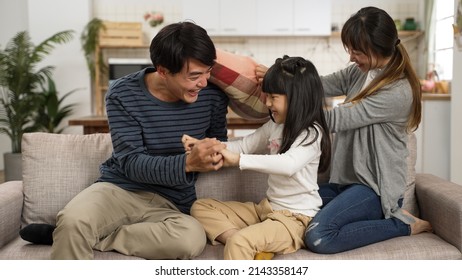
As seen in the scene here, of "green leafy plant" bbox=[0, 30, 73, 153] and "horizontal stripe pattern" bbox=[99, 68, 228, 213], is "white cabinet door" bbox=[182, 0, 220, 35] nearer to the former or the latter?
"green leafy plant" bbox=[0, 30, 73, 153]

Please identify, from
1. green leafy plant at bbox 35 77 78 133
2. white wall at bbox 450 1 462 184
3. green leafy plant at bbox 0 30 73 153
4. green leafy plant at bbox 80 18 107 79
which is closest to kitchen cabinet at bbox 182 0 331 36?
green leafy plant at bbox 80 18 107 79

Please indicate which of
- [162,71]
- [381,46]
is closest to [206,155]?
[162,71]

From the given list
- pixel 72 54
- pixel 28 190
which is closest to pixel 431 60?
pixel 72 54

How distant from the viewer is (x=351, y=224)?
79.7 inches

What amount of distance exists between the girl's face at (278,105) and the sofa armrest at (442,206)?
0.67m

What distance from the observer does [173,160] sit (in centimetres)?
201

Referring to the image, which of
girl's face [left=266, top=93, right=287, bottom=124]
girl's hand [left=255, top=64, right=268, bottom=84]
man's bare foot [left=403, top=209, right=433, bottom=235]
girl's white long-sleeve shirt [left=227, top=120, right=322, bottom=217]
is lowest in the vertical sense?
man's bare foot [left=403, top=209, right=433, bottom=235]

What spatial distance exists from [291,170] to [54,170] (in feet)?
3.20

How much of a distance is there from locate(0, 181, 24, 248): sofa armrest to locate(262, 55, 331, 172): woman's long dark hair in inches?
41.3

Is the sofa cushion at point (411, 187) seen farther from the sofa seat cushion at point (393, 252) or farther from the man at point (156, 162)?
the man at point (156, 162)

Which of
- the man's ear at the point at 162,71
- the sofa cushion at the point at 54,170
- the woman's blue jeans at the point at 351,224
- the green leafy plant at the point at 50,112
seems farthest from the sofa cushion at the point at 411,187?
the green leafy plant at the point at 50,112

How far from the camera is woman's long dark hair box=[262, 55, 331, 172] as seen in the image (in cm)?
203

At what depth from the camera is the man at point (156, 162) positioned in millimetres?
1941

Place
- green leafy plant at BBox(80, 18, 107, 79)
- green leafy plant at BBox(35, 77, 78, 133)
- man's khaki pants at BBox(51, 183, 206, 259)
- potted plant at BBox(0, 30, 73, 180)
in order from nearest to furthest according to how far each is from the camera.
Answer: man's khaki pants at BBox(51, 183, 206, 259) → potted plant at BBox(0, 30, 73, 180) → green leafy plant at BBox(35, 77, 78, 133) → green leafy plant at BBox(80, 18, 107, 79)
